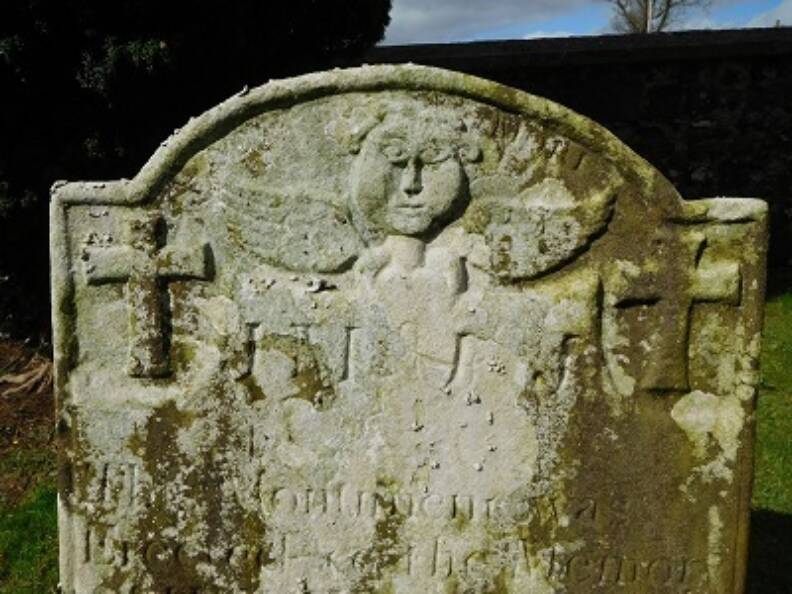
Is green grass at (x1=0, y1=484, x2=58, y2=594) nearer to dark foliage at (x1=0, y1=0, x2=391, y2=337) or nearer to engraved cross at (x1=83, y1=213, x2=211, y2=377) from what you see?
dark foliage at (x1=0, y1=0, x2=391, y2=337)

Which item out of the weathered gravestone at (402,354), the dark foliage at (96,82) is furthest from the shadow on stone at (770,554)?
the dark foliage at (96,82)

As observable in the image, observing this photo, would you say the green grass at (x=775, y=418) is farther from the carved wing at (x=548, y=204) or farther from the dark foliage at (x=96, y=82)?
the dark foliage at (x=96, y=82)

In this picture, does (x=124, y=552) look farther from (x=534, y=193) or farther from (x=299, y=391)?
(x=534, y=193)

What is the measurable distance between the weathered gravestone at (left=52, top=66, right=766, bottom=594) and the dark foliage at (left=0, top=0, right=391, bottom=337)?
256cm

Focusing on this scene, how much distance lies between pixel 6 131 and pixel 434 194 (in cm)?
340

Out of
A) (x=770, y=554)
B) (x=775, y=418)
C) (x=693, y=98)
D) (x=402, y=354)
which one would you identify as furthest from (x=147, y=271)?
(x=693, y=98)

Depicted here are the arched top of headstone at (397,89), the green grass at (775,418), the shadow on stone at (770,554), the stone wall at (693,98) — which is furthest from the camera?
the stone wall at (693,98)

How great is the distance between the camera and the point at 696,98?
9.17 m

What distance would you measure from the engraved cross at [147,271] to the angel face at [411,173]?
525mm

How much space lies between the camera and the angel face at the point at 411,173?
2.58 meters

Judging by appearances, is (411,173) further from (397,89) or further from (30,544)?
(30,544)

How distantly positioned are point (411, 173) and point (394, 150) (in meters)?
0.08

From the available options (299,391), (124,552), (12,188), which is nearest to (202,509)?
(124,552)

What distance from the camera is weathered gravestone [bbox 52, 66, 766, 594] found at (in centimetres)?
261
